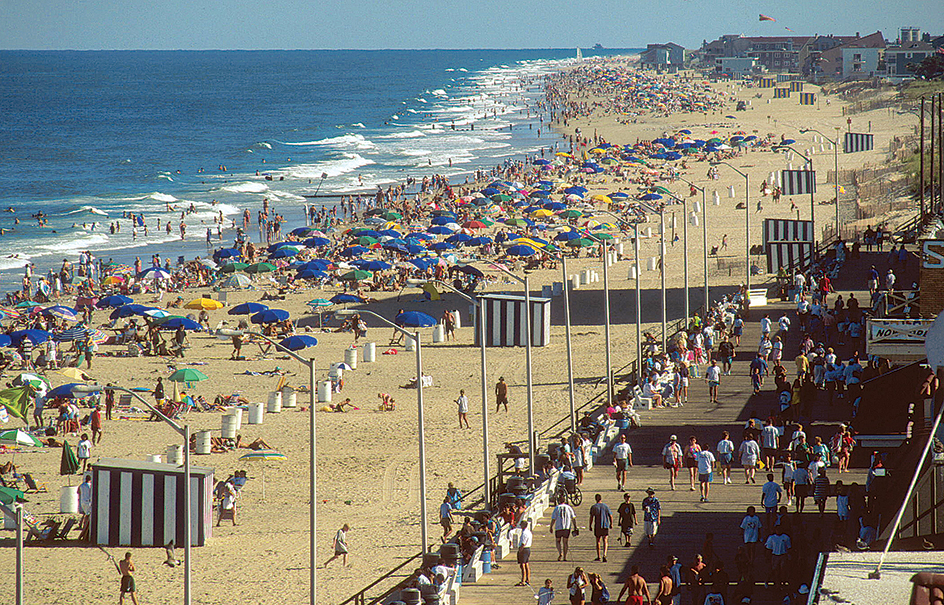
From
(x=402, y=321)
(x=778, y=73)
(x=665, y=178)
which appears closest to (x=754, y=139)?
(x=665, y=178)

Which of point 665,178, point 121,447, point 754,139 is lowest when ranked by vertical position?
point 121,447

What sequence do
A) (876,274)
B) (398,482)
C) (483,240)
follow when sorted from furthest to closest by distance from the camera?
(483,240) < (876,274) < (398,482)

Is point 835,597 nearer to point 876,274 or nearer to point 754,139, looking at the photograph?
point 876,274

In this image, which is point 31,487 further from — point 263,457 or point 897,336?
point 897,336

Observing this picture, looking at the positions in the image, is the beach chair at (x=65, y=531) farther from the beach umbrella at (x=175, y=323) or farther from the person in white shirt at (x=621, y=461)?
the beach umbrella at (x=175, y=323)

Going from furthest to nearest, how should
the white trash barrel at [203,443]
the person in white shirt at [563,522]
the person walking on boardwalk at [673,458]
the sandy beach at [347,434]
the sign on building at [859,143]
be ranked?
the sign on building at [859,143] → the white trash barrel at [203,443] → the person walking on boardwalk at [673,458] → the sandy beach at [347,434] → the person in white shirt at [563,522]

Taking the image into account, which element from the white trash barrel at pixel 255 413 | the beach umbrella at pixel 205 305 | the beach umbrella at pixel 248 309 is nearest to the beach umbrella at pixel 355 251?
the beach umbrella at pixel 205 305
